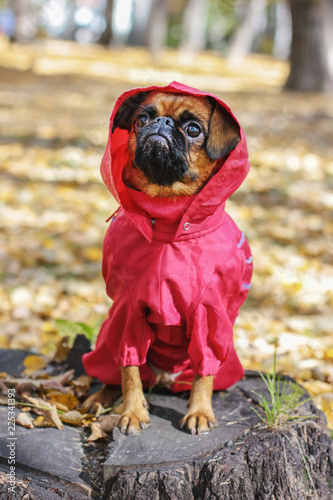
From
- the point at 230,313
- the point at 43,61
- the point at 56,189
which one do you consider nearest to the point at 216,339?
the point at 230,313

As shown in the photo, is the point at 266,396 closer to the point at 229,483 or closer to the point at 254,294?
→ the point at 229,483

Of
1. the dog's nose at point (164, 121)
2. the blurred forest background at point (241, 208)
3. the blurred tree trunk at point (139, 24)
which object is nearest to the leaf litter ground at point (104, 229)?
the blurred forest background at point (241, 208)

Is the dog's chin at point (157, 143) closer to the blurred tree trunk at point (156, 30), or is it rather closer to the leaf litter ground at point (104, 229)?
the leaf litter ground at point (104, 229)

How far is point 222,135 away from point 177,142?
0.61 ft

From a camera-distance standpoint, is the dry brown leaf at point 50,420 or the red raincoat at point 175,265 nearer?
the red raincoat at point 175,265

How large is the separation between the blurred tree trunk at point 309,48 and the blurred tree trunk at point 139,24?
81.6 feet

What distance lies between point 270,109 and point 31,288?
7.83 m

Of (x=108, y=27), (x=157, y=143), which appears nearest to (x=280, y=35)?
(x=108, y=27)

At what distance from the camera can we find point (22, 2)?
2009 cm

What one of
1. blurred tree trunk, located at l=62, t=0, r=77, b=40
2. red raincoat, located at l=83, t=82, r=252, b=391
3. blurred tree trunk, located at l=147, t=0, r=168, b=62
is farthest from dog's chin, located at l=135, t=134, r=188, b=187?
blurred tree trunk, located at l=62, t=0, r=77, b=40

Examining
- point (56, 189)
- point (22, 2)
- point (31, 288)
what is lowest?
point (31, 288)

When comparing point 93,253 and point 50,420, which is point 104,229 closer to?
point 93,253

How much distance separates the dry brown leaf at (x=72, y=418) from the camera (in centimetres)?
252

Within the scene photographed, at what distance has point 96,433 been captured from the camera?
96.1 inches
